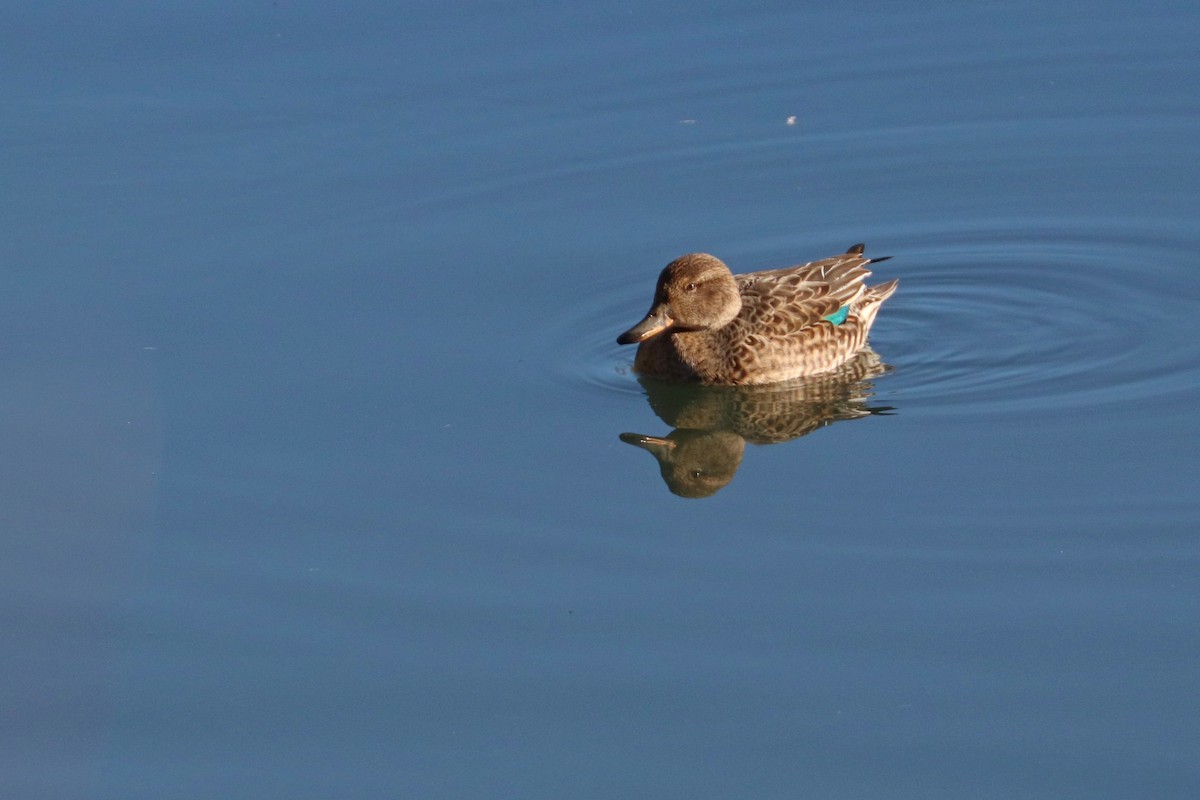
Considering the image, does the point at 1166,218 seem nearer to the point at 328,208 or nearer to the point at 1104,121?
the point at 1104,121

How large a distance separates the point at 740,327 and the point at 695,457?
1361 millimetres

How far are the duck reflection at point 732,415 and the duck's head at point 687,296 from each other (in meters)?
0.33

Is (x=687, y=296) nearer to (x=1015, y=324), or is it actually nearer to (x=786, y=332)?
(x=786, y=332)

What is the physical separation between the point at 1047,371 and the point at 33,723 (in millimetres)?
5338

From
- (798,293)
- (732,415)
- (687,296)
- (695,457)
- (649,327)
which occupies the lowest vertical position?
(695,457)

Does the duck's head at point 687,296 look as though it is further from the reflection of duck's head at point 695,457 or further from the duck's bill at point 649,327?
the reflection of duck's head at point 695,457

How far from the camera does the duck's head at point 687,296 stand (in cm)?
1014

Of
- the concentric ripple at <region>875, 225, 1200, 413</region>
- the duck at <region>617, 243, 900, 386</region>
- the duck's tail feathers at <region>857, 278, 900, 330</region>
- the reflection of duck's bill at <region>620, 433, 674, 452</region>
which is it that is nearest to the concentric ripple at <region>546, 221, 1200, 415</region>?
the concentric ripple at <region>875, 225, 1200, 413</region>

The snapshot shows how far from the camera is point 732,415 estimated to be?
9.88 meters

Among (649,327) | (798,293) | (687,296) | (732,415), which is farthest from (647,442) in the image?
(798,293)

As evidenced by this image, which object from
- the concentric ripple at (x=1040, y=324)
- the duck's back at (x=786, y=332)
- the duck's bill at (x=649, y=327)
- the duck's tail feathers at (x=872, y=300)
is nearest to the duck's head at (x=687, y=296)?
the duck's bill at (x=649, y=327)

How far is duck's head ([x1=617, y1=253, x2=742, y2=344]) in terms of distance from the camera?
10.1 m

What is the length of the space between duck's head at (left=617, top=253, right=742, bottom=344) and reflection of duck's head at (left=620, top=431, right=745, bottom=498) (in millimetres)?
825

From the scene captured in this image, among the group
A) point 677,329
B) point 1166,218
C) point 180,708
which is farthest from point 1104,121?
point 180,708
